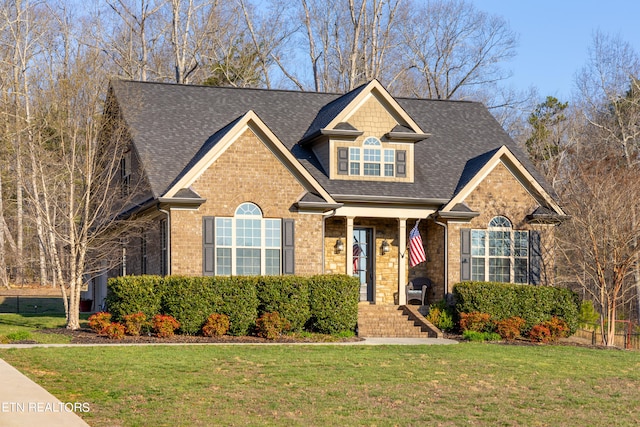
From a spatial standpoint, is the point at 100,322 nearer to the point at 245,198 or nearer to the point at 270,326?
the point at 270,326

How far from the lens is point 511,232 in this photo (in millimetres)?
29859

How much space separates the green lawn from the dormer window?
29.6 ft

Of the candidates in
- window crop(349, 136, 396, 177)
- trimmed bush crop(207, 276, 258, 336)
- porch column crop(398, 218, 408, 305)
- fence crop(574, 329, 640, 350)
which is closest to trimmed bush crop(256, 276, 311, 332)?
trimmed bush crop(207, 276, 258, 336)

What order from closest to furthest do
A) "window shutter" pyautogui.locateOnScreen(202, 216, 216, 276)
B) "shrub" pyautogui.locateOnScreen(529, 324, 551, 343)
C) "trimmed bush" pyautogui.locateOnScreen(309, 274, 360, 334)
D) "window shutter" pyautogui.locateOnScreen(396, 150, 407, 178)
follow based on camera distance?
"trimmed bush" pyautogui.locateOnScreen(309, 274, 360, 334), "window shutter" pyautogui.locateOnScreen(202, 216, 216, 276), "shrub" pyautogui.locateOnScreen(529, 324, 551, 343), "window shutter" pyautogui.locateOnScreen(396, 150, 407, 178)

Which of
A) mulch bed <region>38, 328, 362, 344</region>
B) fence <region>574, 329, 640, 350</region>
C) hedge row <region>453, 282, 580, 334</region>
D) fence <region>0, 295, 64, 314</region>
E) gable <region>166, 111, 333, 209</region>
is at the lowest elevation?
fence <region>574, 329, 640, 350</region>

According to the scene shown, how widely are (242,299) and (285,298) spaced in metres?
1.18

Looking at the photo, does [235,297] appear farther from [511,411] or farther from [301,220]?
[511,411]

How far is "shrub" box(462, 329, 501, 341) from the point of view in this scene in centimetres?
2600

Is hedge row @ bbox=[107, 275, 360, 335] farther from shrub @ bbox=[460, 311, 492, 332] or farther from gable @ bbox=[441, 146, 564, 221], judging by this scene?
gable @ bbox=[441, 146, 564, 221]

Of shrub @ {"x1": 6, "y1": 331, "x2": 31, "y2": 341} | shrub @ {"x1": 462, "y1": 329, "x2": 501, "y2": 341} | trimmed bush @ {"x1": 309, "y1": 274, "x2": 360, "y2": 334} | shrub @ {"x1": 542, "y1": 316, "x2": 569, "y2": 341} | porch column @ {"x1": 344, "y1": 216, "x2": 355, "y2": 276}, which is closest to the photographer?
shrub @ {"x1": 6, "y1": 331, "x2": 31, "y2": 341}

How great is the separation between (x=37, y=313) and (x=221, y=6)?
22703 millimetres

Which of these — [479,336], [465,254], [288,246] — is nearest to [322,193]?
[288,246]

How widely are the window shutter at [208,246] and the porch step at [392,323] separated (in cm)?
454

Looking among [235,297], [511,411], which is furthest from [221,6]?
[511,411]
